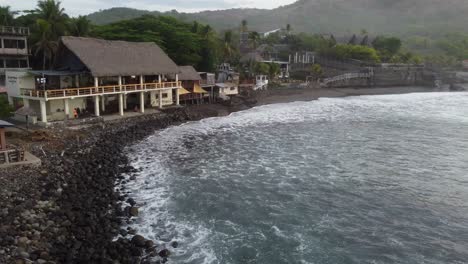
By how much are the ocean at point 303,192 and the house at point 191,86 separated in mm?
7078

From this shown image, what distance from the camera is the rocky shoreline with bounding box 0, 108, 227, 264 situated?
13.9 metres

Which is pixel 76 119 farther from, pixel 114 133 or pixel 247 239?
pixel 247 239

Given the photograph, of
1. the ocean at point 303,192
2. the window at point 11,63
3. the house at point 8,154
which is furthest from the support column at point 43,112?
the window at point 11,63

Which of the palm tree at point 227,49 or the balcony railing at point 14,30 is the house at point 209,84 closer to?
the palm tree at point 227,49

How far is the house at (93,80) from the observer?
102 ft

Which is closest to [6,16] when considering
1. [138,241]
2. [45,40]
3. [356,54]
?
[45,40]

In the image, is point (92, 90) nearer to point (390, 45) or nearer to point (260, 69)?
point (260, 69)

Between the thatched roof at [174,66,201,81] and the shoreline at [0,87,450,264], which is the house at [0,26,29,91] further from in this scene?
the shoreline at [0,87,450,264]

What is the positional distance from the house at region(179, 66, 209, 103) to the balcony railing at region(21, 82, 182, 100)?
4.59m

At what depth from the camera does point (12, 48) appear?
41.2m

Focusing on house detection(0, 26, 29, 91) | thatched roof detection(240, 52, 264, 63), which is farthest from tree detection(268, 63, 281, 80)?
house detection(0, 26, 29, 91)

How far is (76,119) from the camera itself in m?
31.5

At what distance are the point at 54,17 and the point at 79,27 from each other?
9.34ft

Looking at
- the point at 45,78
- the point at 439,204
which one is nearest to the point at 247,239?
the point at 439,204
